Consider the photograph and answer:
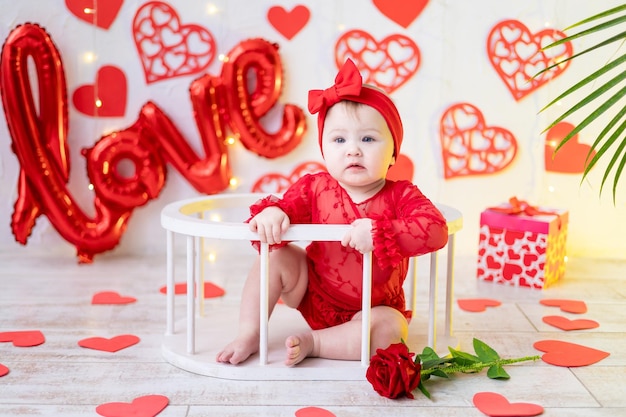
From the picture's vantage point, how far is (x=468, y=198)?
8.57 ft

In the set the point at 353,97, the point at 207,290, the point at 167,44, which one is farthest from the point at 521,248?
the point at 167,44

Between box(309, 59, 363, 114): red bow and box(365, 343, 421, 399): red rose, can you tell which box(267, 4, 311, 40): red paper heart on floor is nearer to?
box(309, 59, 363, 114): red bow

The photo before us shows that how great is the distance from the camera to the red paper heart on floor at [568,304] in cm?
197

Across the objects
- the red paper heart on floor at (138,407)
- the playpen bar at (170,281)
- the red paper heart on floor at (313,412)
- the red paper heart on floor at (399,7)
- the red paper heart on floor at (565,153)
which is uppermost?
the red paper heart on floor at (399,7)

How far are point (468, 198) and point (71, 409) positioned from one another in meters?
1.65

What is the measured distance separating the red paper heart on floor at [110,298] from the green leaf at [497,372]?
3.16 ft

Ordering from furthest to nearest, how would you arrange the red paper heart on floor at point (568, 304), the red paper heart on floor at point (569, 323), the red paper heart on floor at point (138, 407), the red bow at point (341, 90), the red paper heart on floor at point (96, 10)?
the red paper heart on floor at point (96, 10)
the red paper heart on floor at point (568, 304)
the red paper heart on floor at point (569, 323)
the red bow at point (341, 90)
the red paper heart on floor at point (138, 407)

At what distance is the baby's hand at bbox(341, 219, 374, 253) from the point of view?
1.35 m

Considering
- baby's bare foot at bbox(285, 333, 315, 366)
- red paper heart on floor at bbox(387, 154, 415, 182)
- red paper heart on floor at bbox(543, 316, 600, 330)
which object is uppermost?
red paper heart on floor at bbox(387, 154, 415, 182)

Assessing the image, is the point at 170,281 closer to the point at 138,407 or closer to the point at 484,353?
the point at 138,407

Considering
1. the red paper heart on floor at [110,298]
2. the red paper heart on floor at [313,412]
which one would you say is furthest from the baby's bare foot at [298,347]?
the red paper heart on floor at [110,298]

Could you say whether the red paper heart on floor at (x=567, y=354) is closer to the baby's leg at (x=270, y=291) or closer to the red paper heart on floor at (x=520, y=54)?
the baby's leg at (x=270, y=291)

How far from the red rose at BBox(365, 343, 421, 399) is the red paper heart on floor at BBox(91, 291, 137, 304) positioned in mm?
857

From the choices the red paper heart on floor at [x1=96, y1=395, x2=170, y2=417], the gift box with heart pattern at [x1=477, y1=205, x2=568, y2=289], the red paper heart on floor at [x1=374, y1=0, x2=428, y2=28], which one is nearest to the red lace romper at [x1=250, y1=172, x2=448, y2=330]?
the red paper heart on floor at [x1=96, y1=395, x2=170, y2=417]
